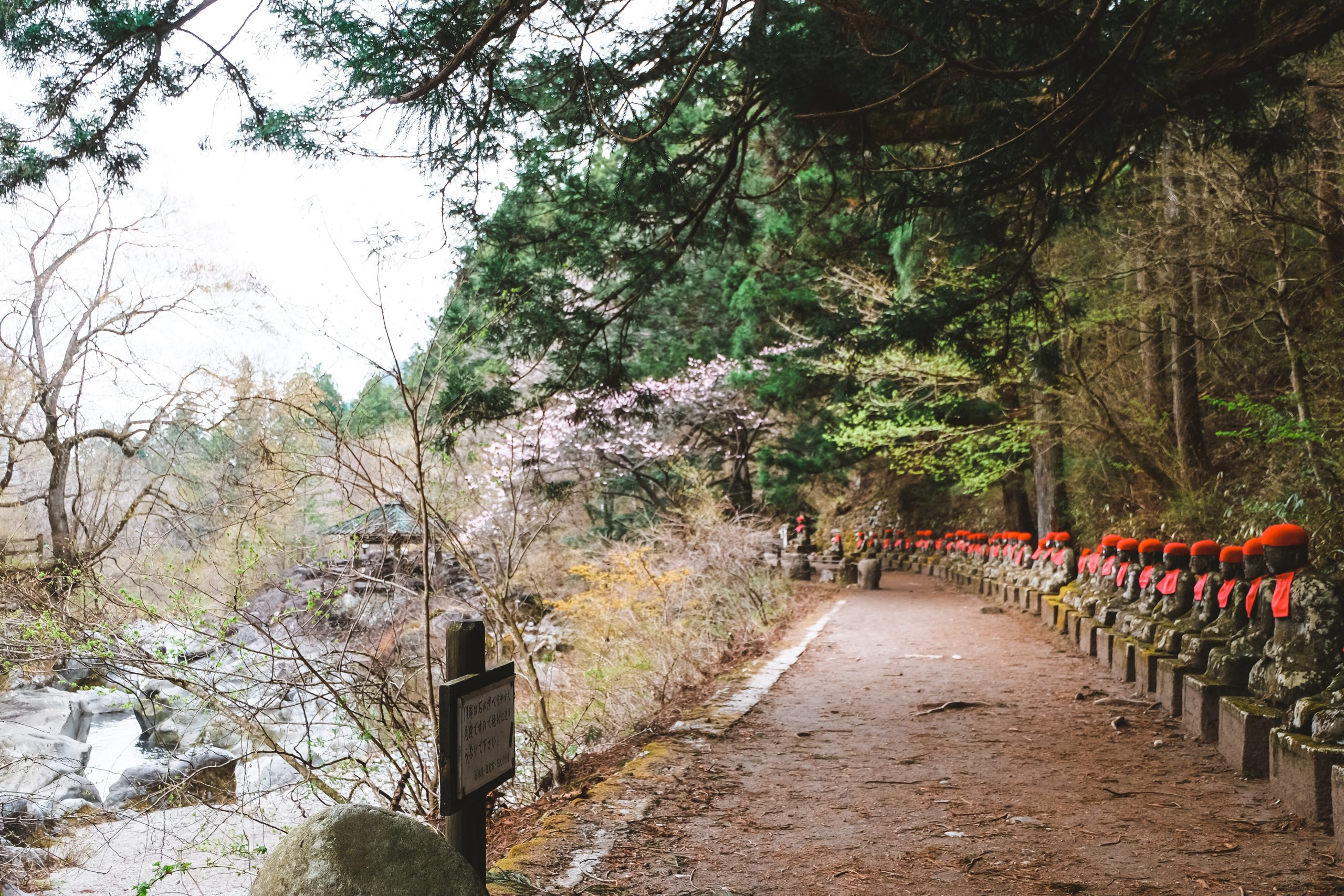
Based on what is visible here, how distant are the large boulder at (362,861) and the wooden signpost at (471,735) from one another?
12cm

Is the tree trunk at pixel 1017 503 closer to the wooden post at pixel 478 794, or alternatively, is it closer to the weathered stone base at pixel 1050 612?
the weathered stone base at pixel 1050 612

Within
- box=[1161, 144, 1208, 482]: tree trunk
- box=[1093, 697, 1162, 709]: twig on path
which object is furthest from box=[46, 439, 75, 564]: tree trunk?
box=[1161, 144, 1208, 482]: tree trunk

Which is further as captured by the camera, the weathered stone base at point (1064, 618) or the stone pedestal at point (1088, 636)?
the weathered stone base at point (1064, 618)

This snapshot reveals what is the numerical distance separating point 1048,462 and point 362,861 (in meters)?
14.1

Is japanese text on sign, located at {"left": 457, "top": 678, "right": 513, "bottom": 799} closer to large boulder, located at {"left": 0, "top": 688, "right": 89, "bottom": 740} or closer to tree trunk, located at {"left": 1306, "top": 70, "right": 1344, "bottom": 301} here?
tree trunk, located at {"left": 1306, "top": 70, "right": 1344, "bottom": 301}

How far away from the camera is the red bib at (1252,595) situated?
15.0 ft

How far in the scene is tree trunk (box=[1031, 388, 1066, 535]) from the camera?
13383mm

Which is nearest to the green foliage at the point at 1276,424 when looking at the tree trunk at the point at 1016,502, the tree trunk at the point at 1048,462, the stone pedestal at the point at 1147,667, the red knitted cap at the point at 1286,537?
the stone pedestal at the point at 1147,667

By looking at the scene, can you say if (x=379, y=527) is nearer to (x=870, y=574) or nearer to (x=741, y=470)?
(x=870, y=574)

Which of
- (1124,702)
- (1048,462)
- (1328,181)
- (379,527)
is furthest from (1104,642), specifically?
(1048,462)

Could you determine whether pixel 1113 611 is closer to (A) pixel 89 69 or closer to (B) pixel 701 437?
(A) pixel 89 69

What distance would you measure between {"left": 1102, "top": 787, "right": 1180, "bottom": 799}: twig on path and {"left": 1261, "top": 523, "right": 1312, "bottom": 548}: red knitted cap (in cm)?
132

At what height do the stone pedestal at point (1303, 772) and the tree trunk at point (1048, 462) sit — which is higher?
the tree trunk at point (1048, 462)

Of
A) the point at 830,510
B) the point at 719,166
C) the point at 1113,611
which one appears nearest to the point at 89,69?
the point at 719,166
